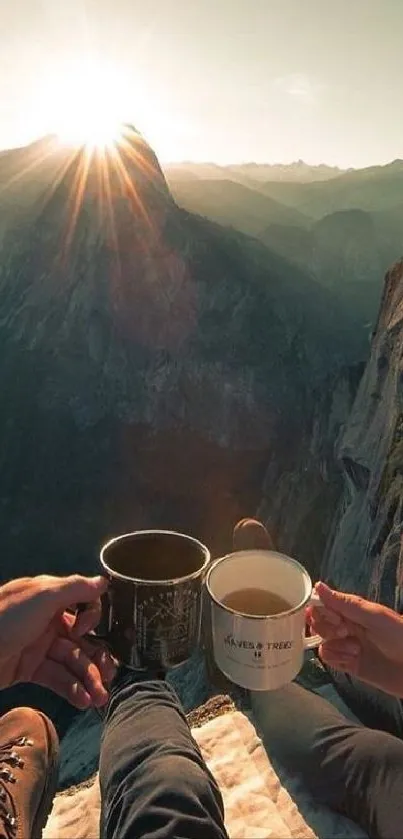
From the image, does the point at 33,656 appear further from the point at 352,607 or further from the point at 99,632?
the point at 352,607

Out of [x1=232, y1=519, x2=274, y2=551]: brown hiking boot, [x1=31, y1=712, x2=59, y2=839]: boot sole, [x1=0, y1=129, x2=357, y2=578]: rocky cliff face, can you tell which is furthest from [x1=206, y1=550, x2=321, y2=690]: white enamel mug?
[x1=0, y1=129, x2=357, y2=578]: rocky cliff face

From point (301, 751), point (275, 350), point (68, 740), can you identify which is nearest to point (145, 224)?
point (275, 350)

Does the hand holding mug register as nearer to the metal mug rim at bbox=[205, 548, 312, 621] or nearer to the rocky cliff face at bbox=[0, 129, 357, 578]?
the metal mug rim at bbox=[205, 548, 312, 621]

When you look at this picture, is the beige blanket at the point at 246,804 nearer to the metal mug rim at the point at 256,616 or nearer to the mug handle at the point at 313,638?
the mug handle at the point at 313,638

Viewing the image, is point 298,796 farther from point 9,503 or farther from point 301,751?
point 9,503

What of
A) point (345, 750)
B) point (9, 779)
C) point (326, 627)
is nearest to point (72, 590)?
point (326, 627)
